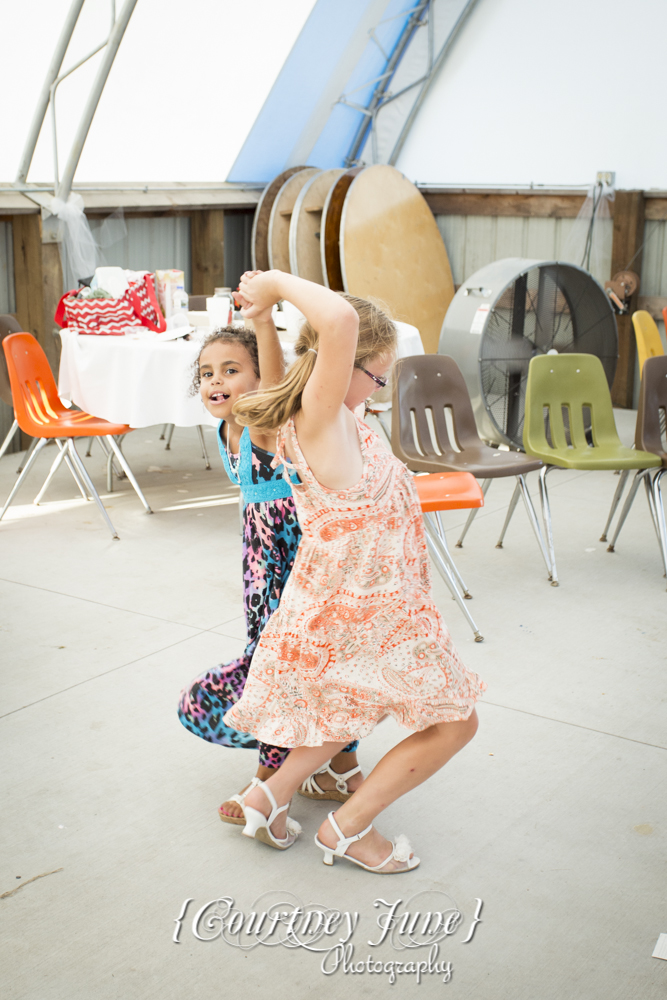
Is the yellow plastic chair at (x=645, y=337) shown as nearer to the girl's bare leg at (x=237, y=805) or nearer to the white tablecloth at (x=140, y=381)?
the white tablecloth at (x=140, y=381)

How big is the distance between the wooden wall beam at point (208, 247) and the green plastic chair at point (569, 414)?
431 centimetres

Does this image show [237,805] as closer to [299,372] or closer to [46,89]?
[299,372]

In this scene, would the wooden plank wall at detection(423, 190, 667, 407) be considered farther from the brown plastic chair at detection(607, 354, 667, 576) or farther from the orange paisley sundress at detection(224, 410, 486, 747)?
the orange paisley sundress at detection(224, 410, 486, 747)

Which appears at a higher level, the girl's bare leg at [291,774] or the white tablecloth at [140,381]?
the white tablecloth at [140,381]

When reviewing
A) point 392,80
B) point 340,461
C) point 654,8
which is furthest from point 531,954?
point 392,80

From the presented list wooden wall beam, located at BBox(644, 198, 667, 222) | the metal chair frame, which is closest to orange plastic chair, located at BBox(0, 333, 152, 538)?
the metal chair frame

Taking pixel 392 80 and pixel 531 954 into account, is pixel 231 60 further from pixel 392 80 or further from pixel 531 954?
pixel 531 954

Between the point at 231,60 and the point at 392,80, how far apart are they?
6.82ft

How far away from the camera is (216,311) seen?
5.14 m

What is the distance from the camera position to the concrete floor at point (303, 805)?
2.02 meters

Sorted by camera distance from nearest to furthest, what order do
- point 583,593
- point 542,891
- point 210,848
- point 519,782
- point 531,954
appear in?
1. point 531,954
2. point 542,891
3. point 210,848
4. point 519,782
5. point 583,593

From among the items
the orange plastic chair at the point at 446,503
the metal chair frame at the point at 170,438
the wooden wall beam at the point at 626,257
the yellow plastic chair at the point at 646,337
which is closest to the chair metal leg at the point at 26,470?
the metal chair frame at the point at 170,438

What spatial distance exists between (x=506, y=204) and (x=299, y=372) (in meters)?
7.02

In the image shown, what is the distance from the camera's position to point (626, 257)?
774cm
